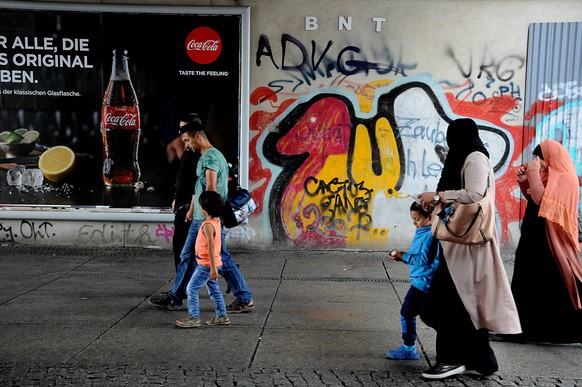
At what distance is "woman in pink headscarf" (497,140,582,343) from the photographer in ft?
19.2

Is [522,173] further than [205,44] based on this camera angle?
No

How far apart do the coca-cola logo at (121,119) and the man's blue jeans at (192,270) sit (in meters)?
3.70

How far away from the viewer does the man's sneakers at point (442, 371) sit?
4926 mm

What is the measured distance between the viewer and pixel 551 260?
593 centimetres

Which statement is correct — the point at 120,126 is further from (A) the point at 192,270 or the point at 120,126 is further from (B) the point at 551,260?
(B) the point at 551,260

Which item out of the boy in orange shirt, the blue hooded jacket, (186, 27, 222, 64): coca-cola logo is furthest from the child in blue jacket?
(186, 27, 222, 64): coca-cola logo

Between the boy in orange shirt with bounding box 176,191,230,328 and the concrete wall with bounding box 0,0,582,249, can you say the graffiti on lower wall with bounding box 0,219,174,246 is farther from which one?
the boy in orange shirt with bounding box 176,191,230,328

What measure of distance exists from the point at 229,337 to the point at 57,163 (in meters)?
5.30

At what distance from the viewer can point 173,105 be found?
32.8 feet

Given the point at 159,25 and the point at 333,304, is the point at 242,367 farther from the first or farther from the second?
the point at 159,25

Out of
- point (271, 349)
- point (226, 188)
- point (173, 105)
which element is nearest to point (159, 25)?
point (173, 105)

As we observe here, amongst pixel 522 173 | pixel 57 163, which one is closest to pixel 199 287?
pixel 522 173

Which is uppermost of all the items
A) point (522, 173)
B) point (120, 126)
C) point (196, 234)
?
point (120, 126)

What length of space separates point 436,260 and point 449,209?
472mm
